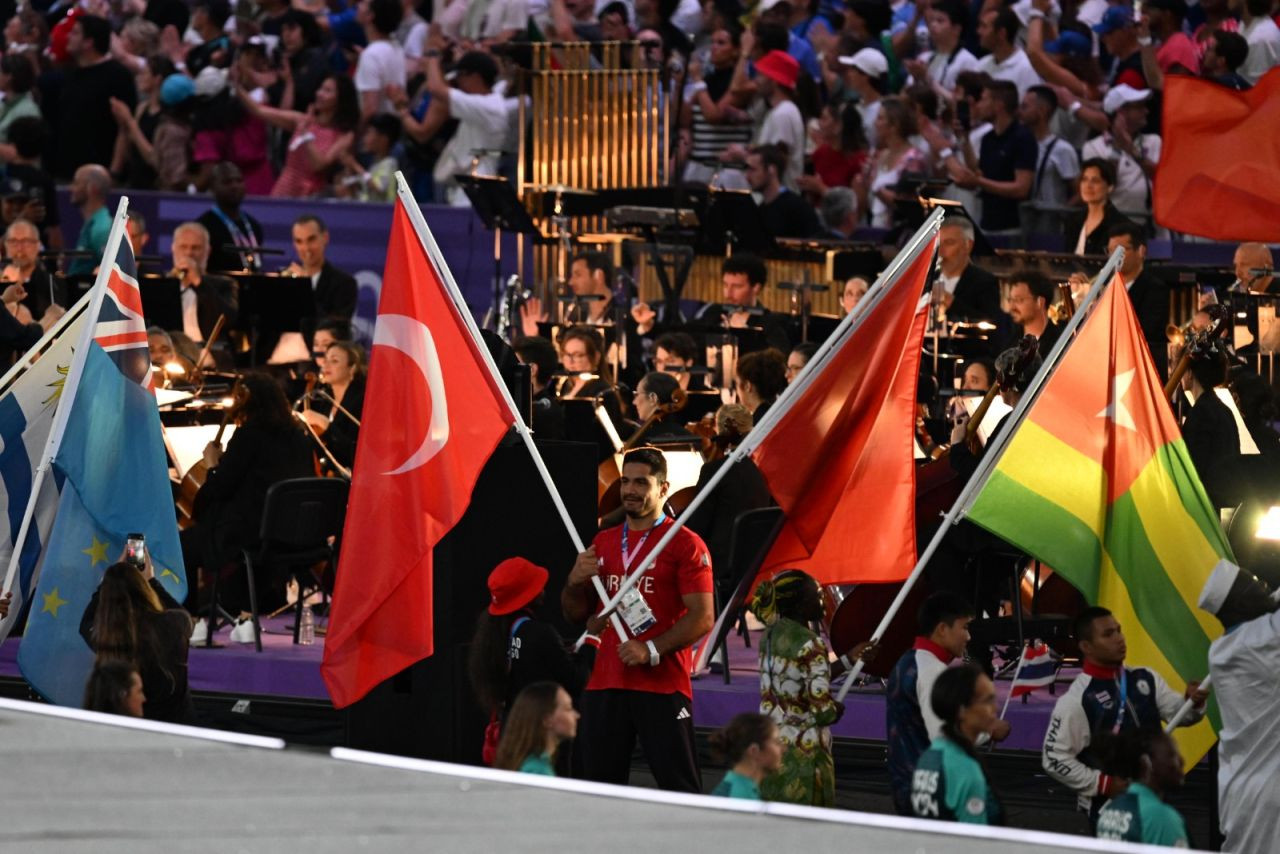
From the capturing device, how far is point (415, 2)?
24.3 m

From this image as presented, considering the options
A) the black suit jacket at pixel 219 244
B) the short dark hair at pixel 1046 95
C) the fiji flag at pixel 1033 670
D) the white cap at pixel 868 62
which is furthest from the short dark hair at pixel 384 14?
the fiji flag at pixel 1033 670

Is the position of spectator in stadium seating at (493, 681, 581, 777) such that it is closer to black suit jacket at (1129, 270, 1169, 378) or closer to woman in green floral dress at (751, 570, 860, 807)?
woman in green floral dress at (751, 570, 860, 807)

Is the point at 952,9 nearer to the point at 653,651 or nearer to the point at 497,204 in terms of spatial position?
the point at 497,204

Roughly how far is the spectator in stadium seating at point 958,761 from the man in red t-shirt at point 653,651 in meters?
2.17

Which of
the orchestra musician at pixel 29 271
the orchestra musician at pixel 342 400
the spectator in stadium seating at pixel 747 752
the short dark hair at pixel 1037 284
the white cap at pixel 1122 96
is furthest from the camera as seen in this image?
the orchestra musician at pixel 29 271

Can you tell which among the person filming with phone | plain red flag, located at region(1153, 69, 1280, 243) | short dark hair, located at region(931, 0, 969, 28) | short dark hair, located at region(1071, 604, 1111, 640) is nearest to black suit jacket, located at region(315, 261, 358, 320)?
short dark hair, located at region(931, 0, 969, 28)

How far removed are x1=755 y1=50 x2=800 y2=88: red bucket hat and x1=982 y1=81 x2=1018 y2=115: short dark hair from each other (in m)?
2.41

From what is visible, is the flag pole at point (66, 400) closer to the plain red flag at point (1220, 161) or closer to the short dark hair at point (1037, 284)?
the plain red flag at point (1220, 161)

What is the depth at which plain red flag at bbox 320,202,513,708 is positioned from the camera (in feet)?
36.7

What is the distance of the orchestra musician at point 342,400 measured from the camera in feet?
51.9

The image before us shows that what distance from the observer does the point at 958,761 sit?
8.29 meters

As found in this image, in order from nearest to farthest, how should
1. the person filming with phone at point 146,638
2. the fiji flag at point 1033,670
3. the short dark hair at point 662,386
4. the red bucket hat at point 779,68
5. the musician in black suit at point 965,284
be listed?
the person filming with phone at point 146,638
the fiji flag at point 1033,670
the short dark hair at point 662,386
the musician in black suit at point 965,284
the red bucket hat at point 779,68

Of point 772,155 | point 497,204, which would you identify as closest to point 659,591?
point 772,155

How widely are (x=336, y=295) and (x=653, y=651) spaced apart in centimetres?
964
